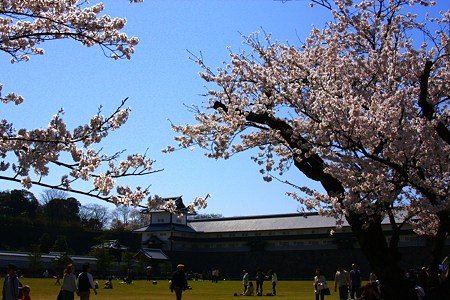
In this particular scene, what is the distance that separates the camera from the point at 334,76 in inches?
432

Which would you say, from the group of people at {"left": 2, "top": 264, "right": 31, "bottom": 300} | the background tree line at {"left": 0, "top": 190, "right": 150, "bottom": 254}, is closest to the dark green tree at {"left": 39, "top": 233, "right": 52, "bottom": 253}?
the background tree line at {"left": 0, "top": 190, "right": 150, "bottom": 254}

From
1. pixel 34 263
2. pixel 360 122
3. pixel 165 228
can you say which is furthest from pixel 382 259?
pixel 165 228

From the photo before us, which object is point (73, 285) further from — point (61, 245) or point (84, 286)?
point (61, 245)

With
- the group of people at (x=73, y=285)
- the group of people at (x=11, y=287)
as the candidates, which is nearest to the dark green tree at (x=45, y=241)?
the group of people at (x=73, y=285)

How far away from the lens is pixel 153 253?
5456 centimetres

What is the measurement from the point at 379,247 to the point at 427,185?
5.83ft

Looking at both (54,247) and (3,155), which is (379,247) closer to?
(3,155)

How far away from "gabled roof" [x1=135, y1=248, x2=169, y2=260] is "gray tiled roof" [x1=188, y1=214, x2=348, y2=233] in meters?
7.08

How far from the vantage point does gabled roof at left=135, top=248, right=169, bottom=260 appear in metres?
52.9

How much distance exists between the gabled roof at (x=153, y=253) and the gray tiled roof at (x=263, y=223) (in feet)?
23.2

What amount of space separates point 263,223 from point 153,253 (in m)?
12.0

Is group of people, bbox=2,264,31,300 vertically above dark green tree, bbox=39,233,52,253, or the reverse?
dark green tree, bbox=39,233,52,253

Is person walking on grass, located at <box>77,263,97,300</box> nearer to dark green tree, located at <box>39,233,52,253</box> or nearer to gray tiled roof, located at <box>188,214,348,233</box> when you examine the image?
gray tiled roof, located at <box>188,214,348,233</box>

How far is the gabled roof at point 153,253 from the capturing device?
52.9 meters
